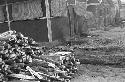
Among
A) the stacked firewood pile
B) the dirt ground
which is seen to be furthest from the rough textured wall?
the stacked firewood pile

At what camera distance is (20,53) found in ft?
26.7

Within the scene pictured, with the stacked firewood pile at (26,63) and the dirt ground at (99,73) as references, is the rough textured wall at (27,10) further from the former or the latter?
the stacked firewood pile at (26,63)

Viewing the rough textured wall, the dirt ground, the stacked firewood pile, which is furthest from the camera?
the rough textured wall

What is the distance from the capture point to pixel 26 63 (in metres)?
8.47

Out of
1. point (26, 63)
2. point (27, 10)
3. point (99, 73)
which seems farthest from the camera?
point (27, 10)

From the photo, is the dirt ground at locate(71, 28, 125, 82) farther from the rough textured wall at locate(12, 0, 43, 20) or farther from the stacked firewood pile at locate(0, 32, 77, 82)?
the rough textured wall at locate(12, 0, 43, 20)

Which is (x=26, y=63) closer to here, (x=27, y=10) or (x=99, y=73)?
(x=99, y=73)

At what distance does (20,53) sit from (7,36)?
79 centimetres

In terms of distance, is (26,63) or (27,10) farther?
(27,10)

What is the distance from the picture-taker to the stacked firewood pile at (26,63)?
7.61 metres

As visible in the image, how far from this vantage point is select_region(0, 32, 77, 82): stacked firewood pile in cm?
761

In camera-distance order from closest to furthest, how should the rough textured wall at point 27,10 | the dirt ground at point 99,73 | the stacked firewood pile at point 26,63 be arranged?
the stacked firewood pile at point 26,63
the dirt ground at point 99,73
the rough textured wall at point 27,10

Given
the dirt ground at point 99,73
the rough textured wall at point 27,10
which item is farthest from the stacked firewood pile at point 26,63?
the rough textured wall at point 27,10

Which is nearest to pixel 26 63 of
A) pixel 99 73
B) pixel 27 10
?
pixel 99 73
